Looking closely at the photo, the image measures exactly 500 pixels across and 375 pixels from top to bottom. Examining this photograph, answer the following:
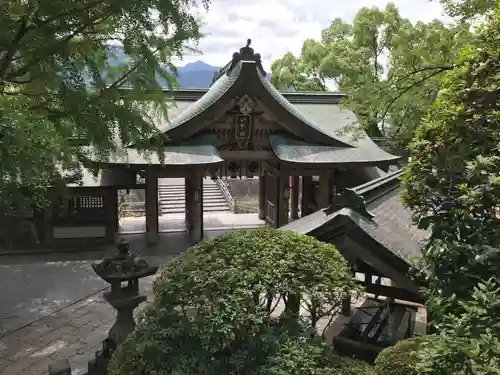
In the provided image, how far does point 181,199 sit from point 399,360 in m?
18.5

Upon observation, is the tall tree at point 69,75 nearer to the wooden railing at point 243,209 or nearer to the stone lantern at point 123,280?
the stone lantern at point 123,280

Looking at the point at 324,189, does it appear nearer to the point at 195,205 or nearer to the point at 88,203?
the point at 195,205

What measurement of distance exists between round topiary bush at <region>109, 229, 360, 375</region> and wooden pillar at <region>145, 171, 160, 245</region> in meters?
9.22

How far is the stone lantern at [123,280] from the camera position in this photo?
6.09 meters

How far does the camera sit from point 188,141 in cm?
1331

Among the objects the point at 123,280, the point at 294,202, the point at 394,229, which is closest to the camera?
the point at 394,229

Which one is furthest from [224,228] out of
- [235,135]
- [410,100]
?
[410,100]

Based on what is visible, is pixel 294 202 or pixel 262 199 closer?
pixel 262 199

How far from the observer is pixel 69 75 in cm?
619

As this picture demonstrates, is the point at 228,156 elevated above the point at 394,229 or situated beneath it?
elevated above

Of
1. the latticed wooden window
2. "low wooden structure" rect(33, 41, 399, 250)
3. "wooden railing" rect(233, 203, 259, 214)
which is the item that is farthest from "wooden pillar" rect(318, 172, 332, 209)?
the latticed wooden window

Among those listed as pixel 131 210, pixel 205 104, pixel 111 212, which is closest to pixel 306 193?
pixel 205 104

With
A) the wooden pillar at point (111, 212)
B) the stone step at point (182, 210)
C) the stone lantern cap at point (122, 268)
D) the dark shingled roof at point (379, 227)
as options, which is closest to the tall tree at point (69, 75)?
the stone lantern cap at point (122, 268)

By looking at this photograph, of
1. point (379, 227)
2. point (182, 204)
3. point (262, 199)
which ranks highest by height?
point (379, 227)
